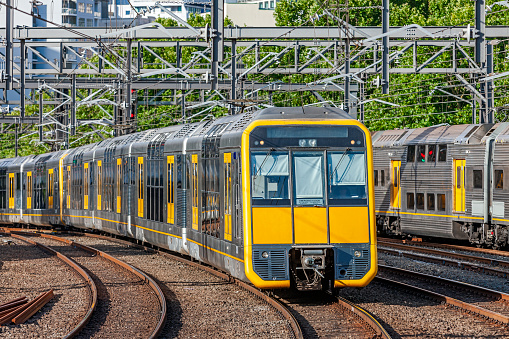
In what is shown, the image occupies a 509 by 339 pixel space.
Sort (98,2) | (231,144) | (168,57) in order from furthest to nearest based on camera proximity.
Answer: (98,2) → (168,57) → (231,144)

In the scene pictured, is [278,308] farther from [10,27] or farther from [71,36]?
[71,36]

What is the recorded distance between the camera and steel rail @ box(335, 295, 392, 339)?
10906mm

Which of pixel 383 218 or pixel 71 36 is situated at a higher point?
pixel 71 36

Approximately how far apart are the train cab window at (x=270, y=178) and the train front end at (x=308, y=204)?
0.05 ft

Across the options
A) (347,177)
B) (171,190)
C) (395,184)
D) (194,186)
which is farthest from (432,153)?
(347,177)

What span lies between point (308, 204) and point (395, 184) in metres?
15.7

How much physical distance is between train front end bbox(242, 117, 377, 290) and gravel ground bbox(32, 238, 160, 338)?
1.90m

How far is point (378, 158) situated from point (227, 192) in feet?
52.1

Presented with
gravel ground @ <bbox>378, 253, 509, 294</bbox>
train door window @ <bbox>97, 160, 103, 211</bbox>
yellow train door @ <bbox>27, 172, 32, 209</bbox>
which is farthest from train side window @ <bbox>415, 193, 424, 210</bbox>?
yellow train door @ <bbox>27, 172, 32, 209</bbox>

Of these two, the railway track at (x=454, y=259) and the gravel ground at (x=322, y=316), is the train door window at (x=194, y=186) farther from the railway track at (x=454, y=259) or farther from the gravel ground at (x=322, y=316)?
the railway track at (x=454, y=259)

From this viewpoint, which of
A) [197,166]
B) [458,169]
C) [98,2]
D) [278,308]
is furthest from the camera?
[98,2]

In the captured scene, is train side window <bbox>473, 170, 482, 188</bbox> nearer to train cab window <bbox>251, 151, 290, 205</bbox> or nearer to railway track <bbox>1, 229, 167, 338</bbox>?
railway track <bbox>1, 229, 167, 338</bbox>

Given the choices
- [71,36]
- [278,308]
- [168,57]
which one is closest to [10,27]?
[71,36]

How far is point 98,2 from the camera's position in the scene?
447 ft
